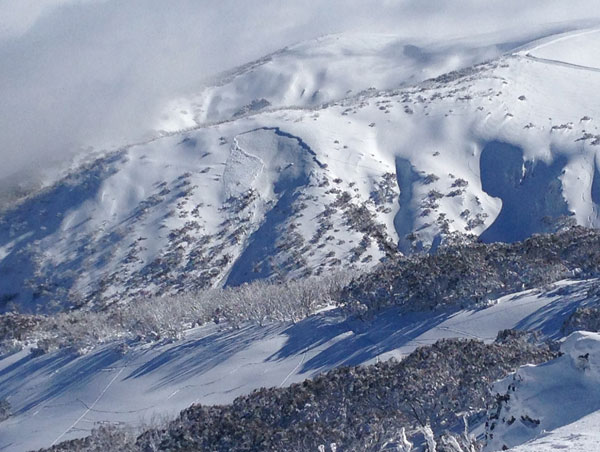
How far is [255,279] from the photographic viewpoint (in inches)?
1178

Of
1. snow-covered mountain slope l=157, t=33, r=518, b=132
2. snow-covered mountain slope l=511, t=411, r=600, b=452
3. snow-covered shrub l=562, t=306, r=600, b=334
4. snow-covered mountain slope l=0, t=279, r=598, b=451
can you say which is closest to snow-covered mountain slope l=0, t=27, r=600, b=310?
snow-covered mountain slope l=0, t=279, r=598, b=451

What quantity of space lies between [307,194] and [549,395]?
23999 mm

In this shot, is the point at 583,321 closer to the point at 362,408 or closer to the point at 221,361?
the point at 362,408

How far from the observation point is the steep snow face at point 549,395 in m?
10.1

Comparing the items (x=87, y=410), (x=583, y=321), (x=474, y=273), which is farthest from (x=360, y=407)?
(x=87, y=410)

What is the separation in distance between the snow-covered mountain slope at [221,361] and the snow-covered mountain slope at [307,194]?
962 cm

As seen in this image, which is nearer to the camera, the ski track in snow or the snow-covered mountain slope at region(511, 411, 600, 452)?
the snow-covered mountain slope at region(511, 411, 600, 452)

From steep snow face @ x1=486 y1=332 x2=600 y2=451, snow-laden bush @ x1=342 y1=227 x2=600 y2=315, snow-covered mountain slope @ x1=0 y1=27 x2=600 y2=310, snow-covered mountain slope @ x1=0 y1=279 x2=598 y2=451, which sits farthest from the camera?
snow-covered mountain slope @ x1=0 y1=27 x2=600 y2=310

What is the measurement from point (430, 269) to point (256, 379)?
4301 mm

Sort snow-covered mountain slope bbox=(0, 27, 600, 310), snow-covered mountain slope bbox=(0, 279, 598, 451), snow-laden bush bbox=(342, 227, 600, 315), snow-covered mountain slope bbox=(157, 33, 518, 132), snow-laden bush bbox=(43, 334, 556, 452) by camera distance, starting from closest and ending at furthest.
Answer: snow-laden bush bbox=(43, 334, 556, 452) → snow-covered mountain slope bbox=(0, 279, 598, 451) → snow-laden bush bbox=(342, 227, 600, 315) → snow-covered mountain slope bbox=(0, 27, 600, 310) → snow-covered mountain slope bbox=(157, 33, 518, 132)

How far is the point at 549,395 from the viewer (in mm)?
10438

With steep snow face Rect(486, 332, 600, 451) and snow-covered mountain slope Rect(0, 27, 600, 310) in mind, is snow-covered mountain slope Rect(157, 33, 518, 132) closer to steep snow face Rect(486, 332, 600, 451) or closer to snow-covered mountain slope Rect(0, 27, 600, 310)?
snow-covered mountain slope Rect(0, 27, 600, 310)

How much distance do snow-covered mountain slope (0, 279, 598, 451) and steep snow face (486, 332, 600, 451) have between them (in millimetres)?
5984

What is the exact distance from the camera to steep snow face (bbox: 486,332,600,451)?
10.1m
